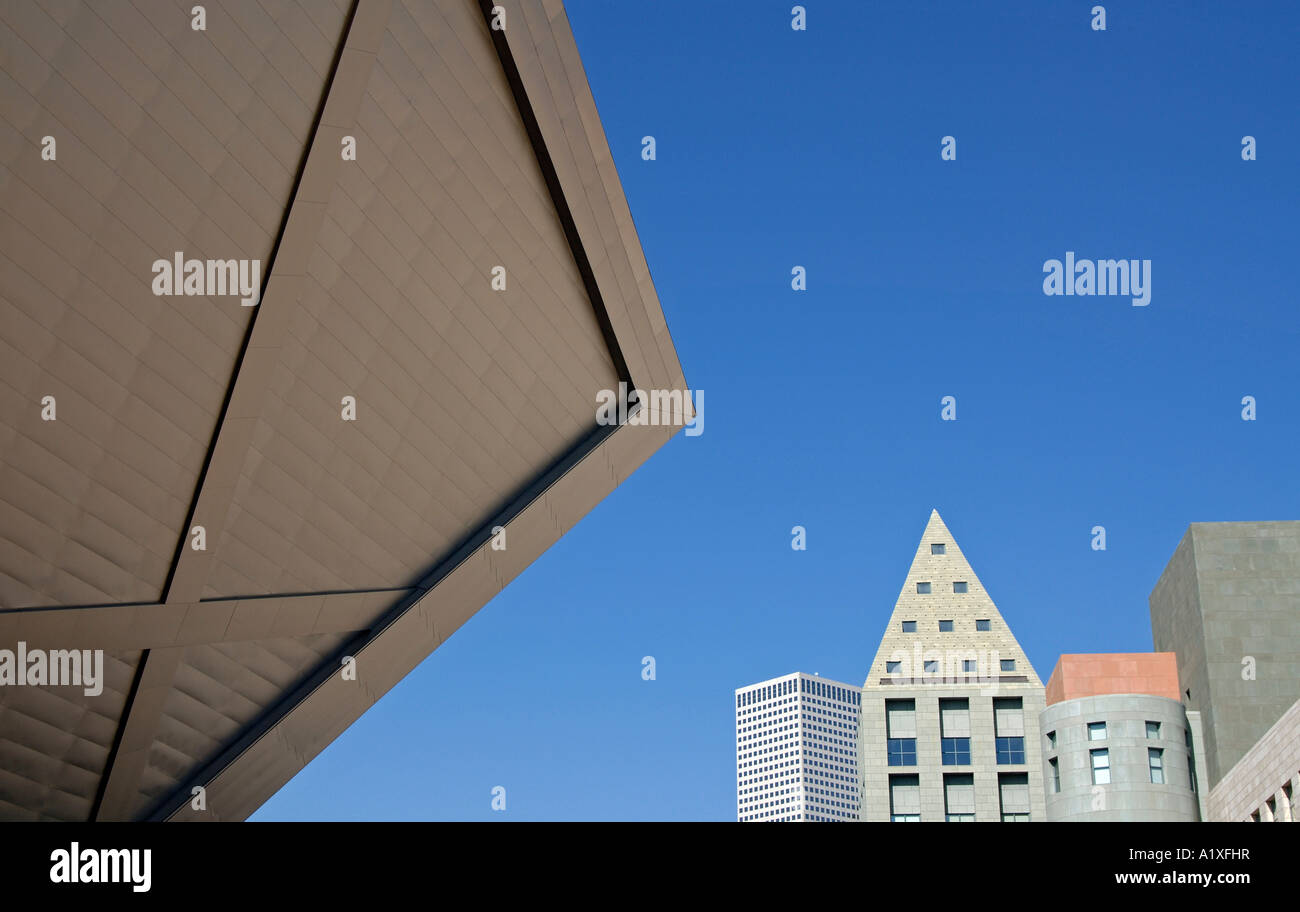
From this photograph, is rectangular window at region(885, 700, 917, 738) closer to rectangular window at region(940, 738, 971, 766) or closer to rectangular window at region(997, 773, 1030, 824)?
rectangular window at region(940, 738, 971, 766)

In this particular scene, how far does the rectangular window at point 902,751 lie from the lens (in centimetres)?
5600

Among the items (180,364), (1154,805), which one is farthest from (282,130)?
(1154,805)

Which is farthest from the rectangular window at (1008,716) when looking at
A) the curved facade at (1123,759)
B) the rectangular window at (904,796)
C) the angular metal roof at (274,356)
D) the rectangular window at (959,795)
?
the angular metal roof at (274,356)

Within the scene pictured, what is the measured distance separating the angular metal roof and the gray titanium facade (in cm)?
3568

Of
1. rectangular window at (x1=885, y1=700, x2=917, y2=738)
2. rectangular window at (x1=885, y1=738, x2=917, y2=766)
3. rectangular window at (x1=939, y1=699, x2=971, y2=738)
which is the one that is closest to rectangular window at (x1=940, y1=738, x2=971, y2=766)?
rectangular window at (x1=939, y1=699, x2=971, y2=738)

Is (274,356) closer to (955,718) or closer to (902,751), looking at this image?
(902,751)

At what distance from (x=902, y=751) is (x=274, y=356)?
146ft

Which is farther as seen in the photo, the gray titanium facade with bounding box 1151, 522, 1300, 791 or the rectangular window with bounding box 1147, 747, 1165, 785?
the gray titanium facade with bounding box 1151, 522, 1300, 791

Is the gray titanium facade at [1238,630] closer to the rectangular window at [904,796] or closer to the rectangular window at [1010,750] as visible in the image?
the rectangular window at [1010,750]

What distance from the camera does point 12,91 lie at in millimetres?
13320

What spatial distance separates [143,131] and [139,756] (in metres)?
12.7

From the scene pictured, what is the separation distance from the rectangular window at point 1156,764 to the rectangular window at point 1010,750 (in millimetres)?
6985

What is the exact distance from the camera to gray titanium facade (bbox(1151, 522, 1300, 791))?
5006cm
